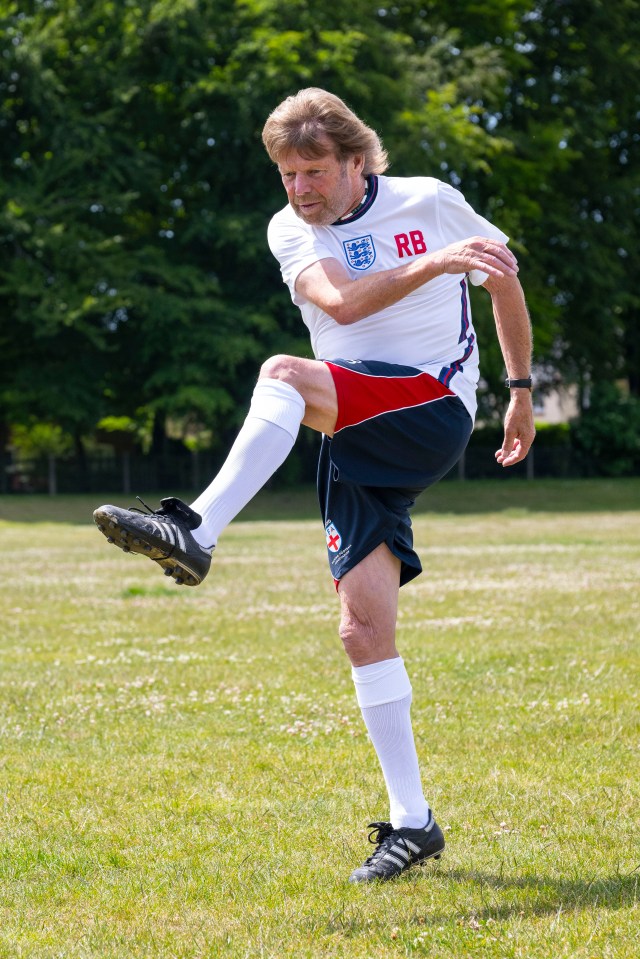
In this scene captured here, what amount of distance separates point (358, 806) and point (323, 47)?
118 feet

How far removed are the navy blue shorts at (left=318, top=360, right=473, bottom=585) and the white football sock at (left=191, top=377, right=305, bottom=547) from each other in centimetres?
22

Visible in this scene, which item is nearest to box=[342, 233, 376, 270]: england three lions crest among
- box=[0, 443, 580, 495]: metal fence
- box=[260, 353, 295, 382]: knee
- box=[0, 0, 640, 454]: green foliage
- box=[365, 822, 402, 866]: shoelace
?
box=[260, 353, 295, 382]: knee

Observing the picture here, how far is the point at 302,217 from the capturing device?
438 cm

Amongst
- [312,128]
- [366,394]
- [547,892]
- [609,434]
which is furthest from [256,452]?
→ [609,434]

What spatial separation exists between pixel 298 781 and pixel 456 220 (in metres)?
2.51

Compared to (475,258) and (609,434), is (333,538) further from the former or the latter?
(609,434)

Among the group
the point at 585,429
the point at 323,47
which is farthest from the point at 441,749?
the point at 585,429

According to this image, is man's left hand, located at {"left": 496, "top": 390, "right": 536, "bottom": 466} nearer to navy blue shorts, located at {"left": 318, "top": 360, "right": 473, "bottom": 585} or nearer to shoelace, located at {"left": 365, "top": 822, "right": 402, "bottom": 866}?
navy blue shorts, located at {"left": 318, "top": 360, "right": 473, "bottom": 585}

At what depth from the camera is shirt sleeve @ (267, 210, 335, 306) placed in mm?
4293

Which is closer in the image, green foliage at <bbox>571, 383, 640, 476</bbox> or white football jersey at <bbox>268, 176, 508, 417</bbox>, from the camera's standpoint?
white football jersey at <bbox>268, 176, 508, 417</bbox>

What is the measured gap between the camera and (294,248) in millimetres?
4359

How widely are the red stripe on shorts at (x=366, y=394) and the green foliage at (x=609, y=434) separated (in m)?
42.2

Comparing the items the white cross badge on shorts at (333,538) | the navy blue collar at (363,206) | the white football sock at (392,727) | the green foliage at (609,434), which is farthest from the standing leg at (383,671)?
the green foliage at (609,434)

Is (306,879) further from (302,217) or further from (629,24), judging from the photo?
(629,24)
